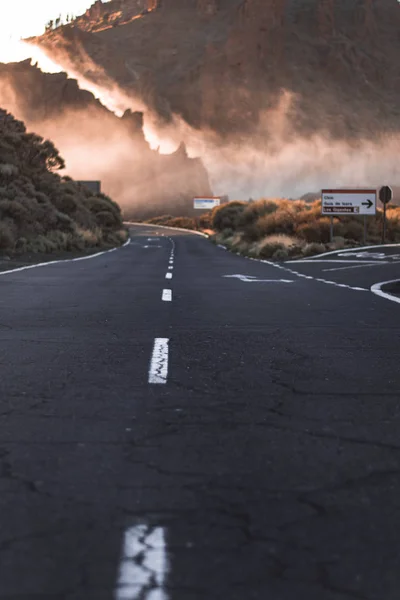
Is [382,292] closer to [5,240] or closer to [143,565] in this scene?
[143,565]

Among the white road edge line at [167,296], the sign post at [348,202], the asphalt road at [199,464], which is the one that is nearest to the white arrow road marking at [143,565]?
the asphalt road at [199,464]

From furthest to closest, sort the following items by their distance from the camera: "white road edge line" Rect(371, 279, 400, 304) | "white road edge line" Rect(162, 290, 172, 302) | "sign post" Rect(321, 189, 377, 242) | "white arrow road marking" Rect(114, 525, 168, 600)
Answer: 1. "sign post" Rect(321, 189, 377, 242)
2. "white road edge line" Rect(371, 279, 400, 304)
3. "white road edge line" Rect(162, 290, 172, 302)
4. "white arrow road marking" Rect(114, 525, 168, 600)

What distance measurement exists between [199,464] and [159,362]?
341 centimetres

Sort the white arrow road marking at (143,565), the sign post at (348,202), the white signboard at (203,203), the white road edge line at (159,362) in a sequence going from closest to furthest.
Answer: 1. the white arrow road marking at (143,565)
2. the white road edge line at (159,362)
3. the sign post at (348,202)
4. the white signboard at (203,203)

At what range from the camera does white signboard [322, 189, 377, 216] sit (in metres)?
48.9

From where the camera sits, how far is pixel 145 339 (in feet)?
31.4

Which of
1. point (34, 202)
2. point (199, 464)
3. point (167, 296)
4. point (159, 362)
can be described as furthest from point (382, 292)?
point (34, 202)

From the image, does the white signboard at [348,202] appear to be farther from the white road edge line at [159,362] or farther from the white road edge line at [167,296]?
the white road edge line at [159,362]

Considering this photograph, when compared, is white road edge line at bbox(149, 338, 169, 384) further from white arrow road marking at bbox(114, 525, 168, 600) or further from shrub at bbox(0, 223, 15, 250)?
shrub at bbox(0, 223, 15, 250)

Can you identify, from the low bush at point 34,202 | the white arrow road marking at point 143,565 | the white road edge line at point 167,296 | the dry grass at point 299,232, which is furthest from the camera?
the dry grass at point 299,232

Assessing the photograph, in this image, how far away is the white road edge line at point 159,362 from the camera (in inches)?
279

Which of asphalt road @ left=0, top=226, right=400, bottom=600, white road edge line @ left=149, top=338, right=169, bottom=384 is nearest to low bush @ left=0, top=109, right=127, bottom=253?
white road edge line @ left=149, top=338, right=169, bottom=384

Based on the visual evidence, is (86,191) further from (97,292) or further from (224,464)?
(224,464)

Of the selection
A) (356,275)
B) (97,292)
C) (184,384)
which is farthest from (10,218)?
(184,384)
